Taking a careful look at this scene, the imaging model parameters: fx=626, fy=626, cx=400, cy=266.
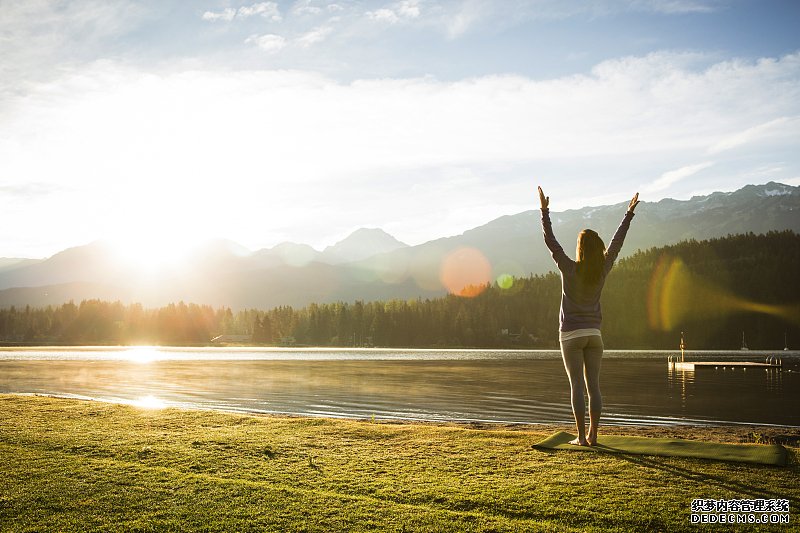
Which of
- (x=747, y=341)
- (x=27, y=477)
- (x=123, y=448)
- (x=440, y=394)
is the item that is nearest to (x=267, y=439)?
(x=123, y=448)

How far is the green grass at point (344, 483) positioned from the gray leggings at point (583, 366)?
0.92 metres

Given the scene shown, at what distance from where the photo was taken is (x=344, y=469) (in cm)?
999

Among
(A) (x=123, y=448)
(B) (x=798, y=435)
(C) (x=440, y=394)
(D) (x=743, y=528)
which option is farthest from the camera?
(C) (x=440, y=394)

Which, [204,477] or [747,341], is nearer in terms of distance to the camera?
[204,477]

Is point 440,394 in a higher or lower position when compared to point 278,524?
lower

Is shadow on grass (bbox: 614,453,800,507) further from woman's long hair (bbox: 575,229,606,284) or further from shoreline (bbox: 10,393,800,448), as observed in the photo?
shoreline (bbox: 10,393,800,448)

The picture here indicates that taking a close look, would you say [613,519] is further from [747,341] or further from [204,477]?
[747,341]

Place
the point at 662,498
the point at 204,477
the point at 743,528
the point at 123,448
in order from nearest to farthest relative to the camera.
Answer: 1. the point at 743,528
2. the point at 662,498
3. the point at 204,477
4. the point at 123,448

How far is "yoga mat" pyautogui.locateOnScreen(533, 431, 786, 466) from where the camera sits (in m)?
10.4

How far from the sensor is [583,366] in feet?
36.7

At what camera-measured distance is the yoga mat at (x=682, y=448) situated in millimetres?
10359

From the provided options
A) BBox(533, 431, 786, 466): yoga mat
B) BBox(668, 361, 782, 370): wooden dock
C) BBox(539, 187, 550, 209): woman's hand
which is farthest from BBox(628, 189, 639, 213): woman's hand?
BBox(668, 361, 782, 370): wooden dock

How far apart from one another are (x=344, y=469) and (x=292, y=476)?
36.2 inches

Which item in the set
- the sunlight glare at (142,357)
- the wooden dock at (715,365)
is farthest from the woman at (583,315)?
the sunlight glare at (142,357)
